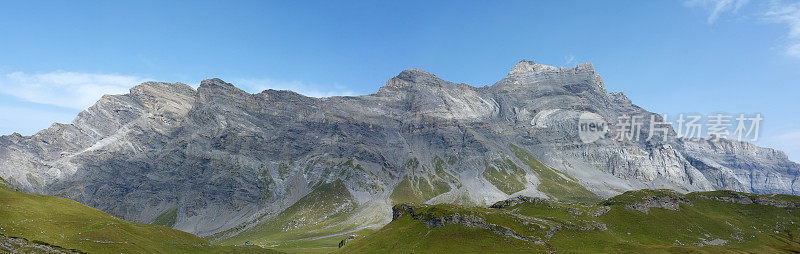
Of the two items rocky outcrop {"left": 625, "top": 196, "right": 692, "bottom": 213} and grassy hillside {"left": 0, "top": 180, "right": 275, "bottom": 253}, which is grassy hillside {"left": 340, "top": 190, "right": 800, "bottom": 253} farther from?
grassy hillside {"left": 0, "top": 180, "right": 275, "bottom": 253}

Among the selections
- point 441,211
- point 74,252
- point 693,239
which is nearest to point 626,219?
point 693,239

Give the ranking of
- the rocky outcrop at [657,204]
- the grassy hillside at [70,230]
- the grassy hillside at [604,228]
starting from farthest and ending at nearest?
the rocky outcrop at [657,204], the grassy hillside at [604,228], the grassy hillside at [70,230]

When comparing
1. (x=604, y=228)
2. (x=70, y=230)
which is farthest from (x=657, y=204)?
(x=70, y=230)

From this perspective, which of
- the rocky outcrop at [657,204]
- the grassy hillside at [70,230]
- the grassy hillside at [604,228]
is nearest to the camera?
the grassy hillside at [70,230]

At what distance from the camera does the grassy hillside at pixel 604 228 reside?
13275 cm

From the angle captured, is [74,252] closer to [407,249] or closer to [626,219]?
[407,249]

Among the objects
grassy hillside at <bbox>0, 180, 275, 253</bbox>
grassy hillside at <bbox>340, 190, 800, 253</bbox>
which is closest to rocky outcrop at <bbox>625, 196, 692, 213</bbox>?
grassy hillside at <bbox>340, 190, 800, 253</bbox>

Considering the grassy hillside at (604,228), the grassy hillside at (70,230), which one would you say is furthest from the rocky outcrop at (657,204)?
the grassy hillside at (70,230)

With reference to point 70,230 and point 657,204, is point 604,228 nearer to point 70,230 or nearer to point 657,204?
point 657,204

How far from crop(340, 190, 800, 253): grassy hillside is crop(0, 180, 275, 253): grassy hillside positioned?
6148 centimetres

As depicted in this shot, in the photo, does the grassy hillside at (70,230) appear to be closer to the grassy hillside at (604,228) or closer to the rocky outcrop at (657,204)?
the grassy hillside at (604,228)

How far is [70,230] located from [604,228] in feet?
526

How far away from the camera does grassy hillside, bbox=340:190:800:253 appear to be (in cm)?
13275

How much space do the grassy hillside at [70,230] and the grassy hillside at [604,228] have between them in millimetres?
61480
